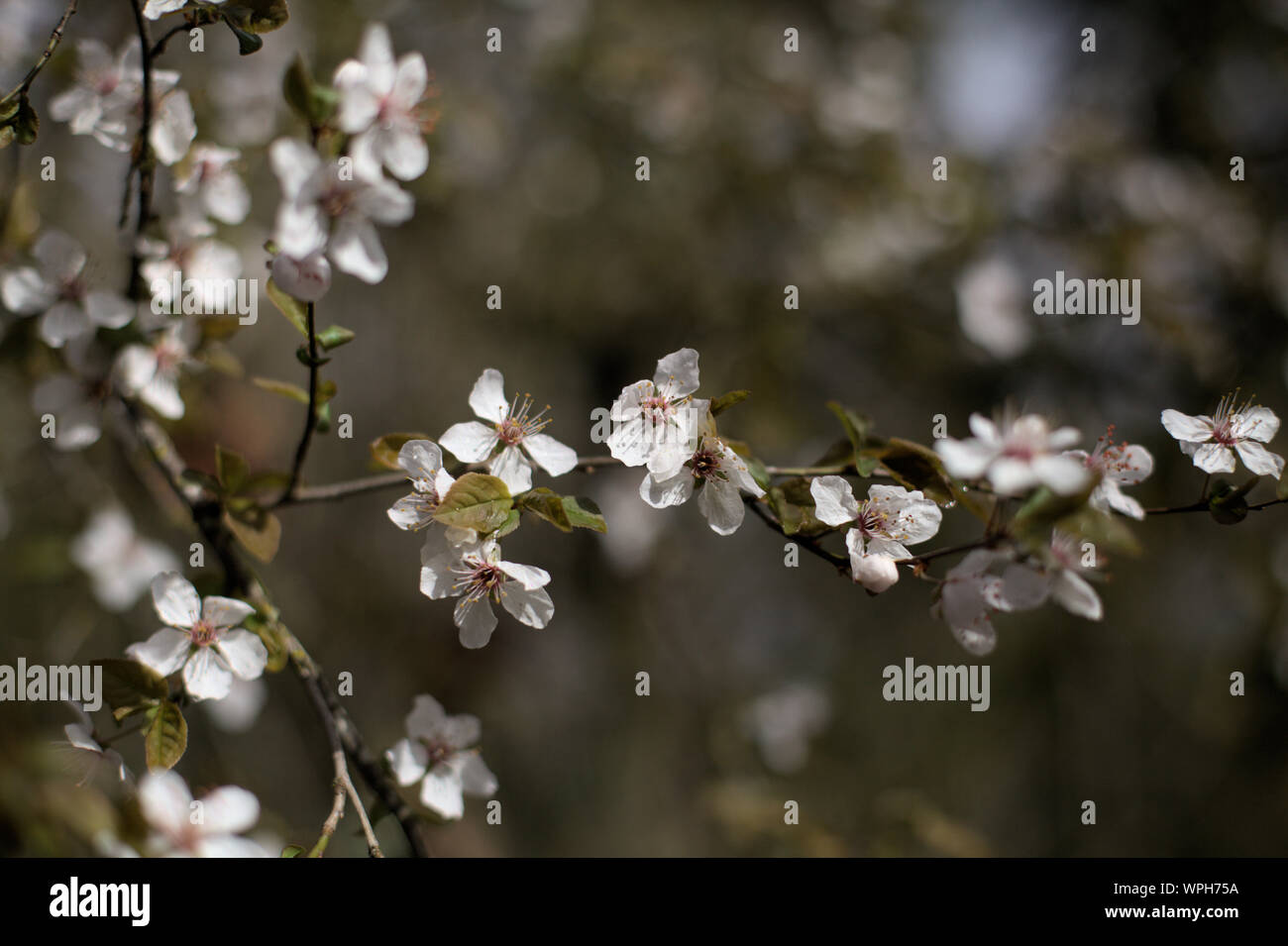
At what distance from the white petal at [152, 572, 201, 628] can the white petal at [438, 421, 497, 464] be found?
0.31m

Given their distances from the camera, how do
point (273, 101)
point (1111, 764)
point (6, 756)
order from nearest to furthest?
point (6, 756) < point (273, 101) < point (1111, 764)

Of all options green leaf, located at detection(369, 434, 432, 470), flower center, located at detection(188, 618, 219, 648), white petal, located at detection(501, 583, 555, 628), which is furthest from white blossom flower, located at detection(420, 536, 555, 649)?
flower center, located at detection(188, 618, 219, 648)

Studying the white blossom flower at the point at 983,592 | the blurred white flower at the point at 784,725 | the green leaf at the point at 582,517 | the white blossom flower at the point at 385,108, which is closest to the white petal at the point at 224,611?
the green leaf at the point at 582,517

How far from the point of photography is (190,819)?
0.80m

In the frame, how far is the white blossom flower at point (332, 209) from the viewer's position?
77cm

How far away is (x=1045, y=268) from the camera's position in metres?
2.43

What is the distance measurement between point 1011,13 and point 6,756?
3.65 metres

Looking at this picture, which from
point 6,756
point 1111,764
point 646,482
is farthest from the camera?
point 1111,764

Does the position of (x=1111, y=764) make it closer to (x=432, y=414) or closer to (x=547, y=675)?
(x=547, y=675)

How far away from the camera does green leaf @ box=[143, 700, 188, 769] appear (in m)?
0.84

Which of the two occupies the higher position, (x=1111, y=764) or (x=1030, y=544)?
(x=1030, y=544)
